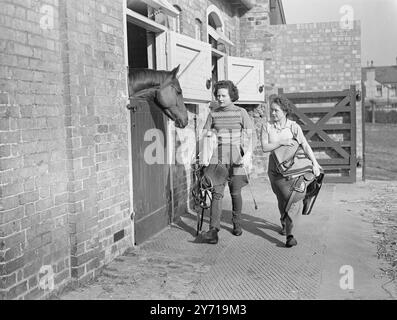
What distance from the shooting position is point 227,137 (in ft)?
20.0

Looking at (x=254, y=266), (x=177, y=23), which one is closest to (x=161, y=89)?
(x=177, y=23)

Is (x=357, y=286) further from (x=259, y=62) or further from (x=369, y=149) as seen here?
(x=369, y=149)

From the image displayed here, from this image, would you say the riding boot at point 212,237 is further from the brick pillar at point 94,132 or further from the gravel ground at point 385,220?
the gravel ground at point 385,220

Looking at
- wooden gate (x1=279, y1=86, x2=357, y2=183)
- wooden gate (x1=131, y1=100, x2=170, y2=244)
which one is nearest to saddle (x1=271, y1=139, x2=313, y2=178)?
wooden gate (x1=131, y1=100, x2=170, y2=244)

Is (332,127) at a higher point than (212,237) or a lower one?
higher

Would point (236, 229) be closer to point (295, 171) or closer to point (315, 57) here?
point (295, 171)

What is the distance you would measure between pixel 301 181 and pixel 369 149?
18215 mm

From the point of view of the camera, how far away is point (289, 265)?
205 inches

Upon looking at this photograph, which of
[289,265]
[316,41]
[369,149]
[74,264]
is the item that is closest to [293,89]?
[316,41]

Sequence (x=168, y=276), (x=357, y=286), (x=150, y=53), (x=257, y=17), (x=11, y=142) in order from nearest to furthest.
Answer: (x=11, y=142) < (x=357, y=286) < (x=168, y=276) < (x=150, y=53) < (x=257, y=17)

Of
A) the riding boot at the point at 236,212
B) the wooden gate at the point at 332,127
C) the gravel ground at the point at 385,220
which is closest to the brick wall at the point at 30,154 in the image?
the riding boot at the point at 236,212

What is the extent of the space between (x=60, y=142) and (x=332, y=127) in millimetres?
8633

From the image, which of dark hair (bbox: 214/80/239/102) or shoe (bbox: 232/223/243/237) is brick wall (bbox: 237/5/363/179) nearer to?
shoe (bbox: 232/223/243/237)

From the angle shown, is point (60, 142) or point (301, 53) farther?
point (301, 53)
